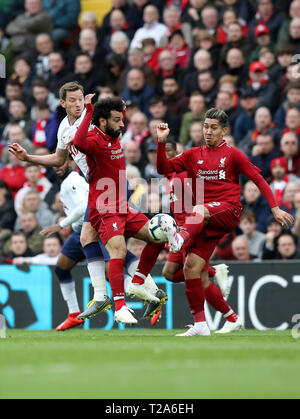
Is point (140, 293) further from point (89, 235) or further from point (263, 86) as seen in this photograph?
point (263, 86)

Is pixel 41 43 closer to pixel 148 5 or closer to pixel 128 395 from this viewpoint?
pixel 148 5

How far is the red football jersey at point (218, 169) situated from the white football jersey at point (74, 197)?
1645mm

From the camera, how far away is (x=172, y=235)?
913 centimetres

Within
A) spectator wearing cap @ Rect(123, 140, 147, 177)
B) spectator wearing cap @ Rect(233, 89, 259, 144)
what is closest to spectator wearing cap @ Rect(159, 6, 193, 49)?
spectator wearing cap @ Rect(233, 89, 259, 144)

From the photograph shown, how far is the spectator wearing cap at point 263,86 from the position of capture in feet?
49.2

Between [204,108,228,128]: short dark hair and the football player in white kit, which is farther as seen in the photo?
the football player in white kit

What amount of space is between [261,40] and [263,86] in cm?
104

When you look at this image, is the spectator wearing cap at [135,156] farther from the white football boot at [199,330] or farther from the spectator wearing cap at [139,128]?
the white football boot at [199,330]

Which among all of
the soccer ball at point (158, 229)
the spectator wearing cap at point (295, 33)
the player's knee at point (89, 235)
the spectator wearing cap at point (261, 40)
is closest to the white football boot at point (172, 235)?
the soccer ball at point (158, 229)

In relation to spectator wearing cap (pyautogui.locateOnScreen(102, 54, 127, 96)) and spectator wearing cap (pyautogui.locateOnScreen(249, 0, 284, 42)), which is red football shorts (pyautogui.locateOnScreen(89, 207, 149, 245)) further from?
spectator wearing cap (pyautogui.locateOnScreen(102, 54, 127, 96))

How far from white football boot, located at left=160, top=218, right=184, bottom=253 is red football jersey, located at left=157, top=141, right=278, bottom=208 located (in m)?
0.75

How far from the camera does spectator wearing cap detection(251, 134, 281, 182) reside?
14141mm

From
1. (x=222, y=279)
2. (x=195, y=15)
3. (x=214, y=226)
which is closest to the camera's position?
(x=214, y=226)

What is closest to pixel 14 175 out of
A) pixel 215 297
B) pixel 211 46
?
pixel 211 46
